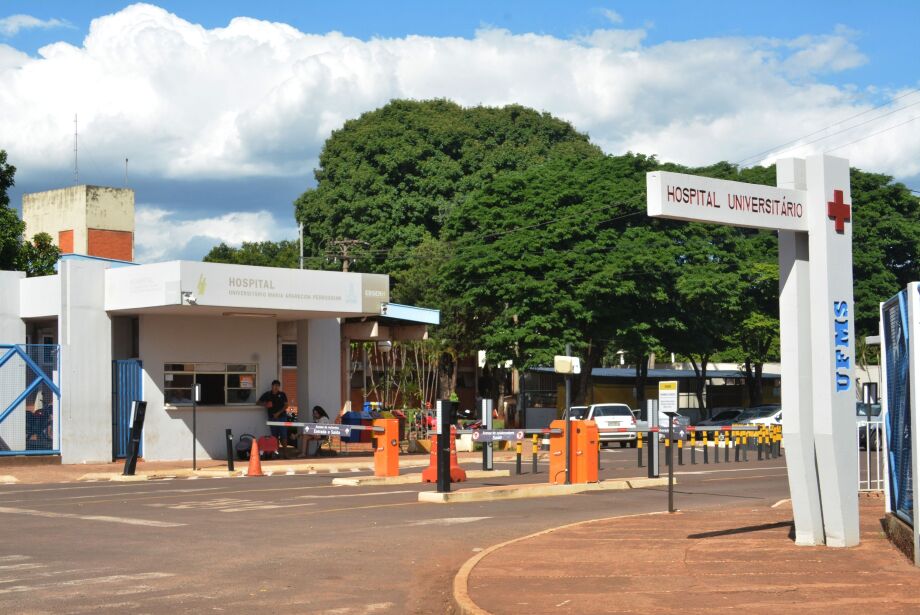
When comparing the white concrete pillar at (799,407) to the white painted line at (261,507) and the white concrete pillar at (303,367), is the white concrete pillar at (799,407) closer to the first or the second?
the white painted line at (261,507)

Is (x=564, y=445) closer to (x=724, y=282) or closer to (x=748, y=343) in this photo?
(x=724, y=282)

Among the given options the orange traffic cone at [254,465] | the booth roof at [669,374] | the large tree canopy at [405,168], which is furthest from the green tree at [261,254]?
the orange traffic cone at [254,465]

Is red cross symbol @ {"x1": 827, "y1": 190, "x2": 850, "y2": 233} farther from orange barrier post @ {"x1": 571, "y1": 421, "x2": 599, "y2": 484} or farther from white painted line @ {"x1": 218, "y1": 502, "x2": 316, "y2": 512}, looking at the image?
white painted line @ {"x1": 218, "y1": 502, "x2": 316, "y2": 512}

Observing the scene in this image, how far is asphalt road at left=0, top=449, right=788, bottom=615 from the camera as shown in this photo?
10.2 metres

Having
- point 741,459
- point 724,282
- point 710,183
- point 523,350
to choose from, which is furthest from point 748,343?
point 710,183

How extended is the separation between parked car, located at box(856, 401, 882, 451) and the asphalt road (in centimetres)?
204

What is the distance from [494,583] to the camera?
10.3 meters

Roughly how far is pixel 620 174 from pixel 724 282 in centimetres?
615

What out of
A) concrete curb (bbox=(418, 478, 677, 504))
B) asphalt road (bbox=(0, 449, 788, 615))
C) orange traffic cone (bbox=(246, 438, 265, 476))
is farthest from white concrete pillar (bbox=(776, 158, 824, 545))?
orange traffic cone (bbox=(246, 438, 265, 476))

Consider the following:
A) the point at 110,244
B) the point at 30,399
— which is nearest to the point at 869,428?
the point at 30,399

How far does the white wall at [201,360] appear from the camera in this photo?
31.6 m

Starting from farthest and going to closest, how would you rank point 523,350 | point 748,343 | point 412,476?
point 748,343, point 523,350, point 412,476

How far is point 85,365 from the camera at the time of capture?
30.7 metres

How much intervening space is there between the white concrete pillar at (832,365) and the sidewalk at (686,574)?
1.46ft
